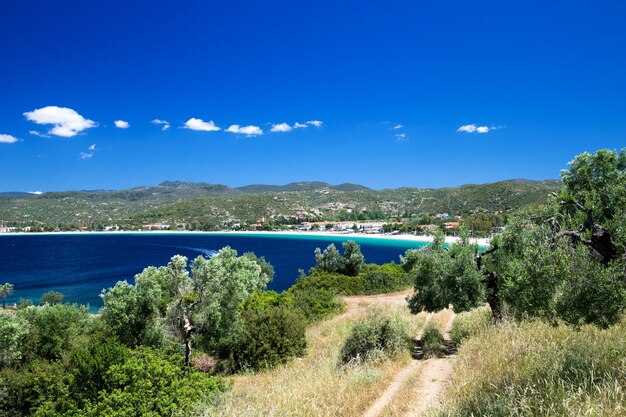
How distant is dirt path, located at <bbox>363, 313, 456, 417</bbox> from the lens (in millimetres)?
8570

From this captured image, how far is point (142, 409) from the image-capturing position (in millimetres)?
9109

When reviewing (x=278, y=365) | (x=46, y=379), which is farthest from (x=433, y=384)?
(x=46, y=379)

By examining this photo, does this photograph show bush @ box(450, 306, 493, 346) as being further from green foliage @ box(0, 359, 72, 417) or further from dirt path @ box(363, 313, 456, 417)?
green foliage @ box(0, 359, 72, 417)

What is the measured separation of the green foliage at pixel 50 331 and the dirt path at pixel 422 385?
65.6 feet

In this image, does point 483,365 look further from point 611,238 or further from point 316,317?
point 316,317

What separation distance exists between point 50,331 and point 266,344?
13731 millimetres

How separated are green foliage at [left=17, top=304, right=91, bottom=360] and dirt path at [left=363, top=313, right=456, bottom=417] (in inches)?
787

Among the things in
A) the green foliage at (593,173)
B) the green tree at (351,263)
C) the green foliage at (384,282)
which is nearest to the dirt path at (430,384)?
the green foliage at (593,173)

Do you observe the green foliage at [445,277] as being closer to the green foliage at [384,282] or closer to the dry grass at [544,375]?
the dry grass at [544,375]

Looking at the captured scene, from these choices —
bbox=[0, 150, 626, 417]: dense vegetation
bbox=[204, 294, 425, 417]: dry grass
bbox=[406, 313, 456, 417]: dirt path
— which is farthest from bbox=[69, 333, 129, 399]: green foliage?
bbox=[406, 313, 456, 417]: dirt path

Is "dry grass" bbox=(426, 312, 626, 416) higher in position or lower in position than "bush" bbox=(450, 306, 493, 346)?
higher

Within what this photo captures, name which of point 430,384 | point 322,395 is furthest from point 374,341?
point 322,395

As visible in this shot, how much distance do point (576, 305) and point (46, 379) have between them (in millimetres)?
20113

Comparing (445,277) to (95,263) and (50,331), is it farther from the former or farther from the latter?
(95,263)
